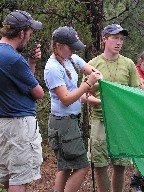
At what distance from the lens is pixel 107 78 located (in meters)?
4.57

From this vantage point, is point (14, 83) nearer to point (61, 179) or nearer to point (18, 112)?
point (18, 112)

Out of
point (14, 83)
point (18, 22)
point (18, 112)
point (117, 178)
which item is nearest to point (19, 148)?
point (18, 112)

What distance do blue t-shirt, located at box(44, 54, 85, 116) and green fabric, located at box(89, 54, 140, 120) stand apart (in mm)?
440

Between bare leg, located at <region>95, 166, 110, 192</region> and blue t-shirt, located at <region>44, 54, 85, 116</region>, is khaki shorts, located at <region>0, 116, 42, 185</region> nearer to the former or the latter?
blue t-shirt, located at <region>44, 54, 85, 116</region>

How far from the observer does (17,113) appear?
3686mm

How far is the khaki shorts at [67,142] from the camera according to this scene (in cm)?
412

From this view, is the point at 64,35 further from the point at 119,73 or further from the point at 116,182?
the point at 116,182

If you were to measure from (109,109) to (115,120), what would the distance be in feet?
0.39

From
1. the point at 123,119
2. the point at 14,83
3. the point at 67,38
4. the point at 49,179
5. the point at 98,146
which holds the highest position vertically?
the point at 67,38

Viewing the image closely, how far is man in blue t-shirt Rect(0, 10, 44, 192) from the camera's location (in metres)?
3.62

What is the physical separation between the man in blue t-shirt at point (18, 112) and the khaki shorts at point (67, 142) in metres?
0.41

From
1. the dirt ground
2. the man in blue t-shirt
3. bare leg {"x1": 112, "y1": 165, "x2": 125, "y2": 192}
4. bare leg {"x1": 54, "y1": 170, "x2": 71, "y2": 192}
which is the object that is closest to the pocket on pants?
bare leg {"x1": 54, "y1": 170, "x2": 71, "y2": 192}

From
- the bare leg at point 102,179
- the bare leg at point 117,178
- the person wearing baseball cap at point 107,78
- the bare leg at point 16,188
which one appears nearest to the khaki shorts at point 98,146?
the person wearing baseball cap at point 107,78

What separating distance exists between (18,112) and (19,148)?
30cm
